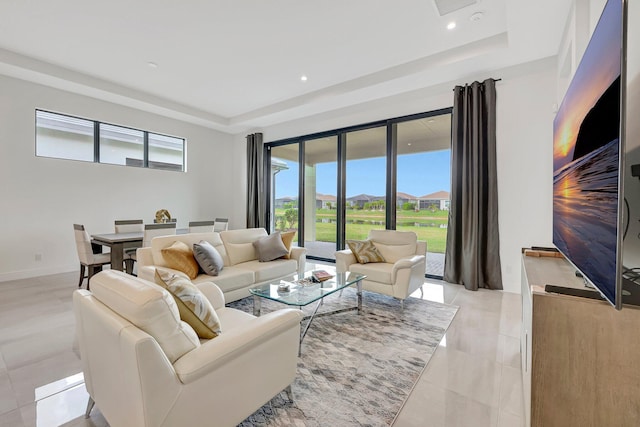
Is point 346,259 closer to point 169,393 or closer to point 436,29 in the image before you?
point 169,393

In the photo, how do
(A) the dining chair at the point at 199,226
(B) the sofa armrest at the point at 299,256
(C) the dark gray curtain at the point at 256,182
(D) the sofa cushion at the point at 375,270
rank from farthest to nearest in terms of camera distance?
(C) the dark gray curtain at the point at 256,182, (A) the dining chair at the point at 199,226, (B) the sofa armrest at the point at 299,256, (D) the sofa cushion at the point at 375,270

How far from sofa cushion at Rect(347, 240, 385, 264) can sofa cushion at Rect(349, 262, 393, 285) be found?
0.09 metres

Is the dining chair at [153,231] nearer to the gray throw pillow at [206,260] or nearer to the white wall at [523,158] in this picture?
the gray throw pillow at [206,260]

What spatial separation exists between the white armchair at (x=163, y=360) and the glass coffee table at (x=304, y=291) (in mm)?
808

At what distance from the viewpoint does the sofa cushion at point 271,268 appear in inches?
134

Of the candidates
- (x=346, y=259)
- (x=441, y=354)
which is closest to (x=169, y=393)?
(x=441, y=354)

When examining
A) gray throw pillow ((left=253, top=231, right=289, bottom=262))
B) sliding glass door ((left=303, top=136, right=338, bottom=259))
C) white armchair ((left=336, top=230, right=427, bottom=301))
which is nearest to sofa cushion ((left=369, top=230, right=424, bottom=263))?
white armchair ((left=336, top=230, right=427, bottom=301))

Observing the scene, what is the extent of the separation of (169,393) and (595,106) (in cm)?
215

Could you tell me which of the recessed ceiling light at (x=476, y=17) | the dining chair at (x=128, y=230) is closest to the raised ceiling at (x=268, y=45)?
the recessed ceiling light at (x=476, y=17)

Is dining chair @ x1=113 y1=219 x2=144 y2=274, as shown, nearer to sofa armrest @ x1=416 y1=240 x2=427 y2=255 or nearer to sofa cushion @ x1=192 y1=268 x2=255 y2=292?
sofa cushion @ x1=192 y1=268 x2=255 y2=292

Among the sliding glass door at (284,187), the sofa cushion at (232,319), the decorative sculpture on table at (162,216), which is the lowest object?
the sofa cushion at (232,319)

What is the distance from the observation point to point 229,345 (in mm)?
1273

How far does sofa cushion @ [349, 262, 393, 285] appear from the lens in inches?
127

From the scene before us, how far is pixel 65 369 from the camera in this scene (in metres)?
2.04
